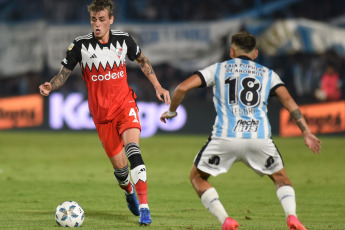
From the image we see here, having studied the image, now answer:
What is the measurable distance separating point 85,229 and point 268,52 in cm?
1457

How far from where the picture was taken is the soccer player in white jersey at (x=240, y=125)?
651 centimetres

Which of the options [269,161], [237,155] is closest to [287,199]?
[269,161]

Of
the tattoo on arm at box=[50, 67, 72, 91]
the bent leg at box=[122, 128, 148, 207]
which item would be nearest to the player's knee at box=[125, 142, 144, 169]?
the bent leg at box=[122, 128, 148, 207]

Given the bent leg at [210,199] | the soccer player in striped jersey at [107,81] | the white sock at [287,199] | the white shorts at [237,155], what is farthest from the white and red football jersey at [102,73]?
the white sock at [287,199]

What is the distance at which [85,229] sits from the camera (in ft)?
23.8

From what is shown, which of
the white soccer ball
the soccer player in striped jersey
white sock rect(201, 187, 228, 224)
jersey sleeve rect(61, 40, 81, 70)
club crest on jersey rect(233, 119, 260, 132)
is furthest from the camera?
jersey sleeve rect(61, 40, 81, 70)

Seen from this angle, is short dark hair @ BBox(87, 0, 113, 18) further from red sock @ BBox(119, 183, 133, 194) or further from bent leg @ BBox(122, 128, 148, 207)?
red sock @ BBox(119, 183, 133, 194)

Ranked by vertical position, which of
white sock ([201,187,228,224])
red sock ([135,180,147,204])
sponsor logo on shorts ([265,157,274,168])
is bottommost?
red sock ([135,180,147,204])

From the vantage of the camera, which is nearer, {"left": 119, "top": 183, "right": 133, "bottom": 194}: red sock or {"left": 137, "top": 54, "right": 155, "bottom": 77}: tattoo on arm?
{"left": 119, "top": 183, "right": 133, "bottom": 194}: red sock

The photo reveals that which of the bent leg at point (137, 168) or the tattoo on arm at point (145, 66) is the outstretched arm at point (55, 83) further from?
the bent leg at point (137, 168)

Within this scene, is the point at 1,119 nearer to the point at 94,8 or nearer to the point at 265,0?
the point at 265,0

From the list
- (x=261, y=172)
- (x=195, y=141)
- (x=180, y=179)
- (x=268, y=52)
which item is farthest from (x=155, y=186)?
(x=268, y=52)

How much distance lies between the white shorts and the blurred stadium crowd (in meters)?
14.4

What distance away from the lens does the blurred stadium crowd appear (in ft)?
71.0
